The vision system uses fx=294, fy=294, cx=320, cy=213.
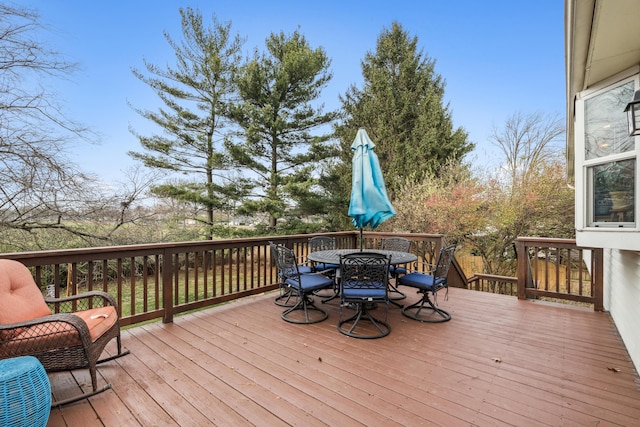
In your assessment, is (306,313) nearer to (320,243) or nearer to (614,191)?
(320,243)

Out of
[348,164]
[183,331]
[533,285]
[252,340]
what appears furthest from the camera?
[348,164]

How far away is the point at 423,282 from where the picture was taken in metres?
3.66

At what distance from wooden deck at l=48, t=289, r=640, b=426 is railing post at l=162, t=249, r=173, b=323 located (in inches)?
7.0

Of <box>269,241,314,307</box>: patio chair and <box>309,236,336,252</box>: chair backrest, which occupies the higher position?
<box>309,236,336,252</box>: chair backrest

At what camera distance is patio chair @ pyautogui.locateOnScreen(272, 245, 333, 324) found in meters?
3.59

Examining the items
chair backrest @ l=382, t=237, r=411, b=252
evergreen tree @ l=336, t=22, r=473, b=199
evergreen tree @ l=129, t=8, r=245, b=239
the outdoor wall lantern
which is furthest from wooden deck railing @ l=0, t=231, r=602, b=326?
evergreen tree @ l=336, t=22, r=473, b=199

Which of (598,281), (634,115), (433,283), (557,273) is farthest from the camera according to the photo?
(557,273)

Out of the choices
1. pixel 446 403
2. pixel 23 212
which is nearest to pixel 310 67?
pixel 23 212

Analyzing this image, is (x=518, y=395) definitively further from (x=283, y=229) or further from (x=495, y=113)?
(x=495, y=113)

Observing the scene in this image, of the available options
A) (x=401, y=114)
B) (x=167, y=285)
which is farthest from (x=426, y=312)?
(x=401, y=114)

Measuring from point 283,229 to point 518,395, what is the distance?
10.4 m

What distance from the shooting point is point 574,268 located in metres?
8.35

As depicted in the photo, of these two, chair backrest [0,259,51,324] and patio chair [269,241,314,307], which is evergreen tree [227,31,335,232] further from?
chair backrest [0,259,51,324]

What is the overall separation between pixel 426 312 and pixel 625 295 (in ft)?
6.55
